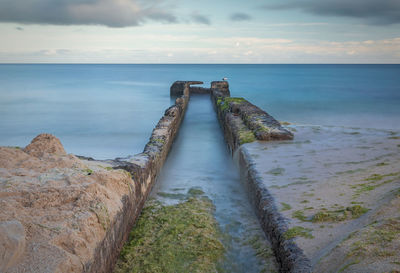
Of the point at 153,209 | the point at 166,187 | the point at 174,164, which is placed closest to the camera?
the point at 153,209

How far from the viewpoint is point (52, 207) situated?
8.68 ft

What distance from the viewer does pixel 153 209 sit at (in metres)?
4.28

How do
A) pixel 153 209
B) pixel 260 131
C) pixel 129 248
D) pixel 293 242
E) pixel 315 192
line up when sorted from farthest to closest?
pixel 260 131 < pixel 153 209 < pixel 315 192 < pixel 129 248 < pixel 293 242

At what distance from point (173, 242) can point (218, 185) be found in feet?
6.92

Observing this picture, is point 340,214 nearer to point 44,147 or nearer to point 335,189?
point 335,189

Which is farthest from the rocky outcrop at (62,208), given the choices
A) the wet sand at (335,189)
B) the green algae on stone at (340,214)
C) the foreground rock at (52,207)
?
the green algae on stone at (340,214)

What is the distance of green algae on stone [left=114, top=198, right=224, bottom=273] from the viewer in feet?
9.82

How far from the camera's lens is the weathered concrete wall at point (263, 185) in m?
2.54

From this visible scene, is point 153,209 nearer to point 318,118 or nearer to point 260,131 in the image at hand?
point 260,131

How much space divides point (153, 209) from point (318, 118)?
40.2 ft

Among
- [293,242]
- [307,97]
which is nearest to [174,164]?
[293,242]

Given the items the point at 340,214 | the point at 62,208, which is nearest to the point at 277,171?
the point at 340,214

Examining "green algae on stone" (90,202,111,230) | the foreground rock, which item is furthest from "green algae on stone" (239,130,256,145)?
"green algae on stone" (90,202,111,230)

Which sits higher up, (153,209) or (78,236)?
(78,236)
